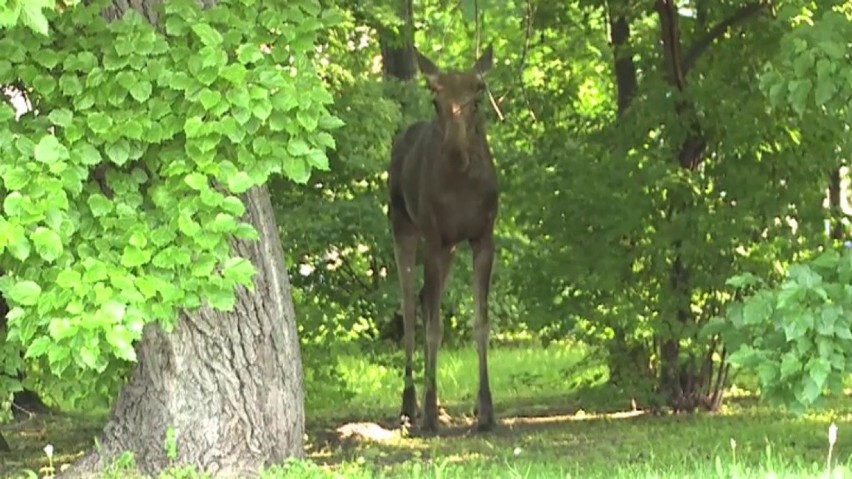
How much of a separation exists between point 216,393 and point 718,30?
5430mm

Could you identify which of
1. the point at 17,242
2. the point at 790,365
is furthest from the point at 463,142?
the point at 17,242

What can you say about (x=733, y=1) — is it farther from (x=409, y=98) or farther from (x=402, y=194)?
(x=409, y=98)

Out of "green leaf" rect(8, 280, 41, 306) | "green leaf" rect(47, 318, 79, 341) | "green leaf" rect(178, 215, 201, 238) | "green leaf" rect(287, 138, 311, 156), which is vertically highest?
"green leaf" rect(287, 138, 311, 156)

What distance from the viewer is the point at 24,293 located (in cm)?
636

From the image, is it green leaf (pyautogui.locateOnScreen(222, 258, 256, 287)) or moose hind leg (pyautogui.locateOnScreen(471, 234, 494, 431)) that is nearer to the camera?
green leaf (pyautogui.locateOnScreen(222, 258, 256, 287))

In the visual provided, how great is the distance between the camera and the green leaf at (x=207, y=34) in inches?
265

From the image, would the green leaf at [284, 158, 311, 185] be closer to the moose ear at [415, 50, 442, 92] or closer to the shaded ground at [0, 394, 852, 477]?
the shaded ground at [0, 394, 852, 477]

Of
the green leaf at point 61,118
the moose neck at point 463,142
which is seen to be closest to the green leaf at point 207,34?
the green leaf at point 61,118

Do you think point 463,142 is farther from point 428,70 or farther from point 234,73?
point 234,73

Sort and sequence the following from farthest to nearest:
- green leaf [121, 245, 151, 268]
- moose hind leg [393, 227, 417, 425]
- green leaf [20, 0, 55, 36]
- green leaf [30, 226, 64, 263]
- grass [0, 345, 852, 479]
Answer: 1. moose hind leg [393, 227, 417, 425]
2. grass [0, 345, 852, 479]
3. green leaf [121, 245, 151, 268]
4. green leaf [30, 226, 64, 263]
5. green leaf [20, 0, 55, 36]

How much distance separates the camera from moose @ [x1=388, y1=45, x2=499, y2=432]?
1123 cm

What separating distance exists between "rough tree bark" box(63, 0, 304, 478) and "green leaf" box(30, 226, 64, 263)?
1426 mm

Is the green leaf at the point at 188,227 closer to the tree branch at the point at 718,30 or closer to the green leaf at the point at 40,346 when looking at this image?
the green leaf at the point at 40,346

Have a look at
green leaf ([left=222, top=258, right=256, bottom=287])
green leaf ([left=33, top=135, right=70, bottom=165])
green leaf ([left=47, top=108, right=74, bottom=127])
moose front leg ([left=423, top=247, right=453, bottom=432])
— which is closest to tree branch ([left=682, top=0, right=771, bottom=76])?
moose front leg ([left=423, top=247, right=453, bottom=432])
